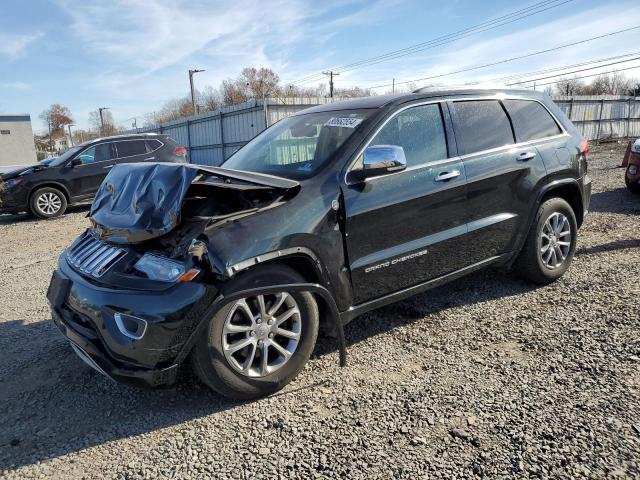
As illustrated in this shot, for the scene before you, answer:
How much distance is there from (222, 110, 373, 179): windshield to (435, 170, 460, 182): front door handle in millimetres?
725

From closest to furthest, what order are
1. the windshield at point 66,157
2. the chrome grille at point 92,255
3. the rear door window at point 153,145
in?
the chrome grille at point 92,255 < the windshield at point 66,157 < the rear door window at point 153,145

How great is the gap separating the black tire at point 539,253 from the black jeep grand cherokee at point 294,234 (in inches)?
1.2

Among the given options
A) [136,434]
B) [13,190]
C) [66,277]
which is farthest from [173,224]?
[13,190]

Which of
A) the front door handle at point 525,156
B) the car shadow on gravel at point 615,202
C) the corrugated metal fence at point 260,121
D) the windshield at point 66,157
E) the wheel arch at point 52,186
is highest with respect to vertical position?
the corrugated metal fence at point 260,121

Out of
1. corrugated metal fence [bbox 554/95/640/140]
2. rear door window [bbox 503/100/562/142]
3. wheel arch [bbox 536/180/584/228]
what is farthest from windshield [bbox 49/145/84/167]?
corrugated metal fence [bbox 554/95/640/140]

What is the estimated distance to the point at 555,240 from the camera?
14.8 ft

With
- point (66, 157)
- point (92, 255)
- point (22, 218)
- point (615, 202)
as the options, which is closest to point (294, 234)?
point (92, 255)

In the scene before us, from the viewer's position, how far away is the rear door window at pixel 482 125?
3.87m

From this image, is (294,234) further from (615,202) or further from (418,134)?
(615,202)

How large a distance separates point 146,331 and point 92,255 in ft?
2.87

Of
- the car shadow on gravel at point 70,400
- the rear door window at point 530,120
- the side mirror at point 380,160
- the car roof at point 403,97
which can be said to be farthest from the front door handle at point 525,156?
the car shadow on gravel at point 70,400

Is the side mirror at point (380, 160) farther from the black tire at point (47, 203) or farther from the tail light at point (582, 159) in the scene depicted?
the black tire at point (47, 203)

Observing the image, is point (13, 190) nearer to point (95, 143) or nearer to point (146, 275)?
point (95, 143)

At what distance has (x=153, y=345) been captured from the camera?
2.52 metres
